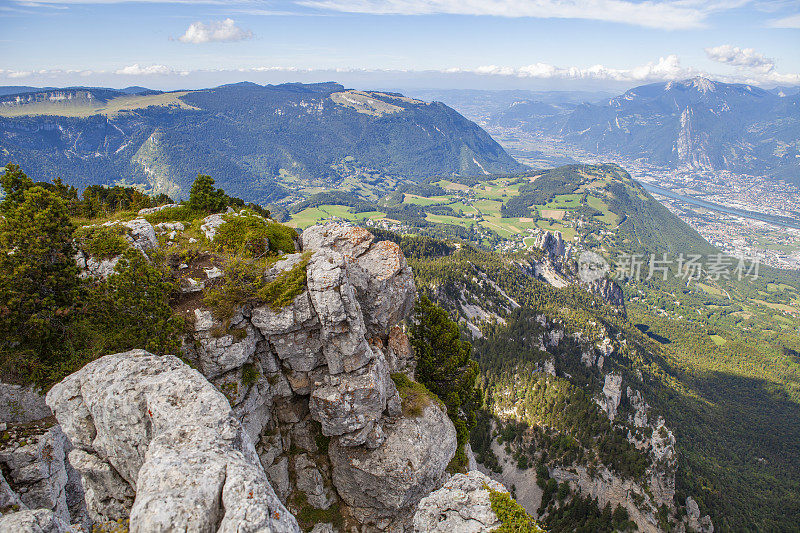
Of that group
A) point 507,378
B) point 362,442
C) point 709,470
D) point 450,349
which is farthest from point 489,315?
point 362,442

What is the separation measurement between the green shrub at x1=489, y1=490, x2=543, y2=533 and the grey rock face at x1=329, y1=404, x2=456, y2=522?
665cm

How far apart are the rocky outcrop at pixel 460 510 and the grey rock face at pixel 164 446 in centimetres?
1113

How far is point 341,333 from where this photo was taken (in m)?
24.4

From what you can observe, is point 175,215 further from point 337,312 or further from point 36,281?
point 337,312

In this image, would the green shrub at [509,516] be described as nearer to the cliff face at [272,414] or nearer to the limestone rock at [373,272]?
the cliff face at [272,414]

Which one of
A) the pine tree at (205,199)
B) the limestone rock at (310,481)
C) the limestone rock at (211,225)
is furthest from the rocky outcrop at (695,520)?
the pine tree at (205,199)

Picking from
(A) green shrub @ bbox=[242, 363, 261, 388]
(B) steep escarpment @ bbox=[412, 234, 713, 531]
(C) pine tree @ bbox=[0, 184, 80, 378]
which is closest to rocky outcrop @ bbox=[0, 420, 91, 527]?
(C) pine tree @ bbox=[0, 184, 80, 378]

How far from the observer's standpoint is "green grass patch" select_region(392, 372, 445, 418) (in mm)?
29328

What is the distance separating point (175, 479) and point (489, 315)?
13508cm

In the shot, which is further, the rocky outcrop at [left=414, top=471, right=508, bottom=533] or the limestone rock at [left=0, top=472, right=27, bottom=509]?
the rocky outcrop at [left=414, top=471, right=508, bottom=533]

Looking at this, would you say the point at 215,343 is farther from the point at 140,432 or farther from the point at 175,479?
the point at 175,479

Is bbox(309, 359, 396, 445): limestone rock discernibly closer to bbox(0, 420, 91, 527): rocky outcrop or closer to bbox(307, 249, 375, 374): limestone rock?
bbox(307, 249, 375, 374): limestone rock

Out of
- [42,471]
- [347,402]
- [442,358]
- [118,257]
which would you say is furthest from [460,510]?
[118,257]

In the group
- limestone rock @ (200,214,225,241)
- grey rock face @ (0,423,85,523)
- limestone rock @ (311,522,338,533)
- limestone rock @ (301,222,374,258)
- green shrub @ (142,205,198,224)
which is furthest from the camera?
green shrub @ (142,205,198,224)
